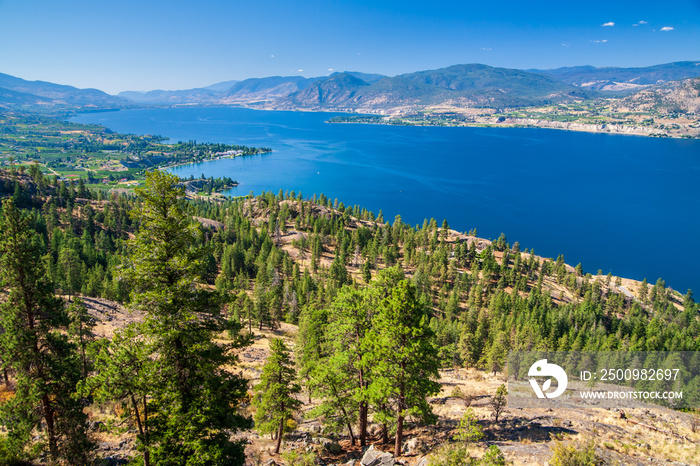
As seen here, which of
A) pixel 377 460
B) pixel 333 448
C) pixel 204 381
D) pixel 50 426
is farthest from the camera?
pixel 333 448

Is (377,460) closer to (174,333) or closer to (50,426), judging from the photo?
(174,333)

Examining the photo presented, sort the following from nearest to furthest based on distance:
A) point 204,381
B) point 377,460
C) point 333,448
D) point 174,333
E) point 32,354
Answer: point 174,333
point 204,381
point 32,354
point 377,460
point 333,448

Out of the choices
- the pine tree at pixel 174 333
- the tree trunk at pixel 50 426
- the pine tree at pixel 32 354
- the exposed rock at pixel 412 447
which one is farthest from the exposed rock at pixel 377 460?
the tree trunk at pixel 50 426

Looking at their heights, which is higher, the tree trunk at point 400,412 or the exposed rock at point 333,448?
the tree trunk at point 400,412

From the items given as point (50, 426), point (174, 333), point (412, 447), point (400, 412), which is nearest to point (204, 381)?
point (174, 333)

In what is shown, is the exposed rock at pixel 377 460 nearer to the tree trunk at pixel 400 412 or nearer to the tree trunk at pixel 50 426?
the tree trunk at pixel 400 412

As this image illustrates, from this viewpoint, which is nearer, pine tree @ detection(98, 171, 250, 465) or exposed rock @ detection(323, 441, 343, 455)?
pine tree @ detection(98, 171, 250, 465)

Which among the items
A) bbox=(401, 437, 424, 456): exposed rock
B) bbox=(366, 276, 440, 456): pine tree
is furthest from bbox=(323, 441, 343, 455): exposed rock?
bbox=(366, 276, 440, 456): pine tree

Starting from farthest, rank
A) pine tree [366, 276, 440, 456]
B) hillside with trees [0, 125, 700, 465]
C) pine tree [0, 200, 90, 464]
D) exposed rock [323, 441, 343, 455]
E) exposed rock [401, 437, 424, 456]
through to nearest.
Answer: exposed rock [323, 441, 343, 455], exposed rock [401, 437, 424, 456], pine tree [366, 276, 440, 456], pine tree [0, 200, 90, 464], hillside with trees [0, 125, 700, 465]

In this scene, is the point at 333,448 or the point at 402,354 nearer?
the point at 402,354

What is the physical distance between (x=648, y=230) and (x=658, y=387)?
6493 inches

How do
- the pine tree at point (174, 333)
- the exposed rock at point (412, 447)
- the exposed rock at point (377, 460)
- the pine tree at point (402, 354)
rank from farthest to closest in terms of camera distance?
the exposed rock at point (412, 447)
the exposed rock at point (377, 460)
the pine tree at point (402, 354)
the pine tree at point (174, 333)

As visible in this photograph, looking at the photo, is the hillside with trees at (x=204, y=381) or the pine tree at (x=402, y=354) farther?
the pine tree at (x=402, y=354)

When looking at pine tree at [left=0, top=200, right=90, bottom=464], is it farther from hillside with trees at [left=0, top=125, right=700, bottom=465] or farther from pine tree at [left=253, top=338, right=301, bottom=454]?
pine tree at [left=253, top=338, right=301, bottom=454]
